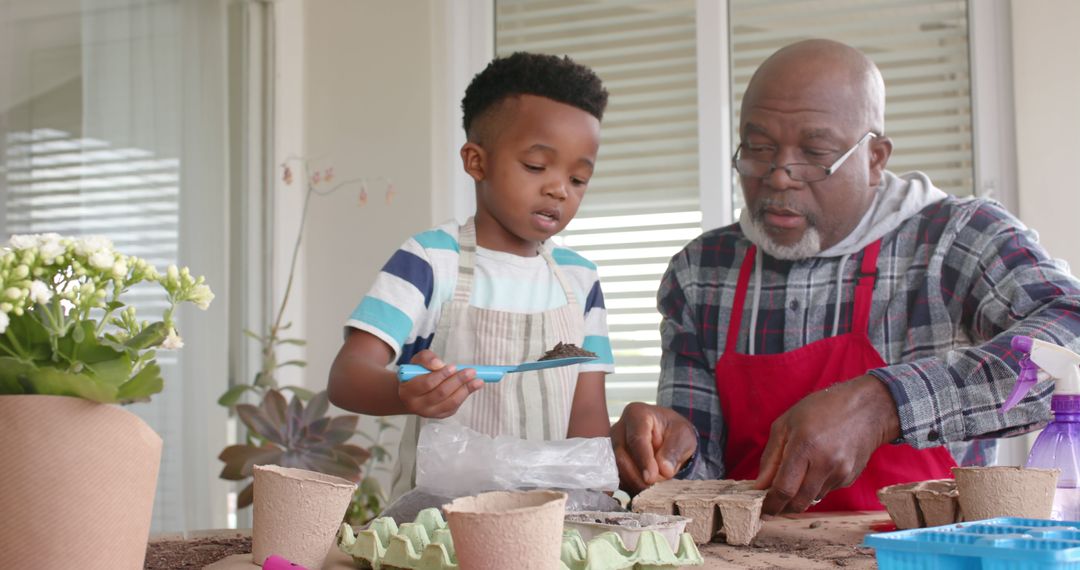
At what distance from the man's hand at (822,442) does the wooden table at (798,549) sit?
0.04 meters

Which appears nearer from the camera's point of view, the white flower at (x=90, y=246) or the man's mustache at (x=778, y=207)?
the white flower at (x=90, y=246)

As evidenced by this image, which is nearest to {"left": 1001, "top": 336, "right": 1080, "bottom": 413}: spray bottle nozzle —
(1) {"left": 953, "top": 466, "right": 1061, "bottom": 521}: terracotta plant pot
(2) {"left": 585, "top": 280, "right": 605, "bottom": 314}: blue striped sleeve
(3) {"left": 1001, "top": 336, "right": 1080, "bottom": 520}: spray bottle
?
(3) {"left": 1001, "top": 336, "right": 1080, "bottom": 520}: spray bottle

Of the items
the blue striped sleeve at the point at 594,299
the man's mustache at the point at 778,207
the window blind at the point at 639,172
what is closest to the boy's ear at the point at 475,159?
the blue striped sleeve at the point at 594,299

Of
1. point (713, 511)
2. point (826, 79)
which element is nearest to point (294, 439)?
point (826, 79)

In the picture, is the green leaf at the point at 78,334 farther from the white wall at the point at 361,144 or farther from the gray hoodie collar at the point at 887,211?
the white wall at the point at 361,144

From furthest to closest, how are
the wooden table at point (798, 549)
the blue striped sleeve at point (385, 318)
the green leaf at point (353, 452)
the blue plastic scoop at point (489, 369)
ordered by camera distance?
1. the green leaf at point (353, 452)
2. the blue striped sleeve at point (385, 318)
3. the blue plastic scoop at point (489, 369)
4. the wooden table at point (798, 549)

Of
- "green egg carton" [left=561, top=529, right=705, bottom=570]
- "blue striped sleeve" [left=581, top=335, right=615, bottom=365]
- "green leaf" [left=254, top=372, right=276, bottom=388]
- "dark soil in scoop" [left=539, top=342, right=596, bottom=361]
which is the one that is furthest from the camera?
"green leaf" [left=254, top=372, right=276, bottom=388]

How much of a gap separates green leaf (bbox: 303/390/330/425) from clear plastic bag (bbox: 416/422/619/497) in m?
1.81

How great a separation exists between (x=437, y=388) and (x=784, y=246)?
3.25 ft

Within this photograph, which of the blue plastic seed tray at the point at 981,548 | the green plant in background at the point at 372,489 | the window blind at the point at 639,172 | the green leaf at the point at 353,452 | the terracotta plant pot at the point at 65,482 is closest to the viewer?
the blue plastic seed tray at the point at 981,548

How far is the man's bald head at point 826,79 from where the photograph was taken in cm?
201

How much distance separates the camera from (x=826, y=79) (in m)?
2.01

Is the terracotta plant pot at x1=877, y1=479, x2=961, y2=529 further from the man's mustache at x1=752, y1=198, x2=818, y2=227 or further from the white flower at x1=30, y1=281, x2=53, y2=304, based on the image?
the white flower at x1=30, y1=281, x2=53, y2=304

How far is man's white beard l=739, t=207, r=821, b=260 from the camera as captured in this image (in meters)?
2.03
